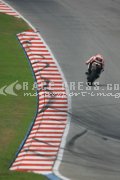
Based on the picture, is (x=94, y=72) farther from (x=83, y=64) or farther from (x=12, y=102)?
(x=12, y=102)

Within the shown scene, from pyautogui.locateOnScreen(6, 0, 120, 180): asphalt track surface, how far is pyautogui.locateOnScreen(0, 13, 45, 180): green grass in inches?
71.4

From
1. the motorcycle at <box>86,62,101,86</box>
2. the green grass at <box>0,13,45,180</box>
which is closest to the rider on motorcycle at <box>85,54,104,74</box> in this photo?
the motorcycle at <box>86,62,101,86</box>

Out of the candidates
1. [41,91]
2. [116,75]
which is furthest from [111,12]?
[41,91]

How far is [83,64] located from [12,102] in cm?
687

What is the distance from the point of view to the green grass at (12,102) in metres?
24.8

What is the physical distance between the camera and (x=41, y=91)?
1253 inches

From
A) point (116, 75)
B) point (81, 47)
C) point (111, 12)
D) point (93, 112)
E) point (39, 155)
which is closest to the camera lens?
point (39, 155)

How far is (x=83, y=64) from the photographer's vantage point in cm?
3588

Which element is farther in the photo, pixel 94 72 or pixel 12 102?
pixel 94 72

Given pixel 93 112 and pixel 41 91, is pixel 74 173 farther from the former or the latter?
pixel 41 91

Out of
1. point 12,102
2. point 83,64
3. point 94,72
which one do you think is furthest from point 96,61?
point 12,102

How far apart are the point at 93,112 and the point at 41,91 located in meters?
3.37

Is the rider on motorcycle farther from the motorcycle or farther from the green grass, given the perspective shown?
the green grass

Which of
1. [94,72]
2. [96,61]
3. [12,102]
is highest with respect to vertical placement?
[96,61]
